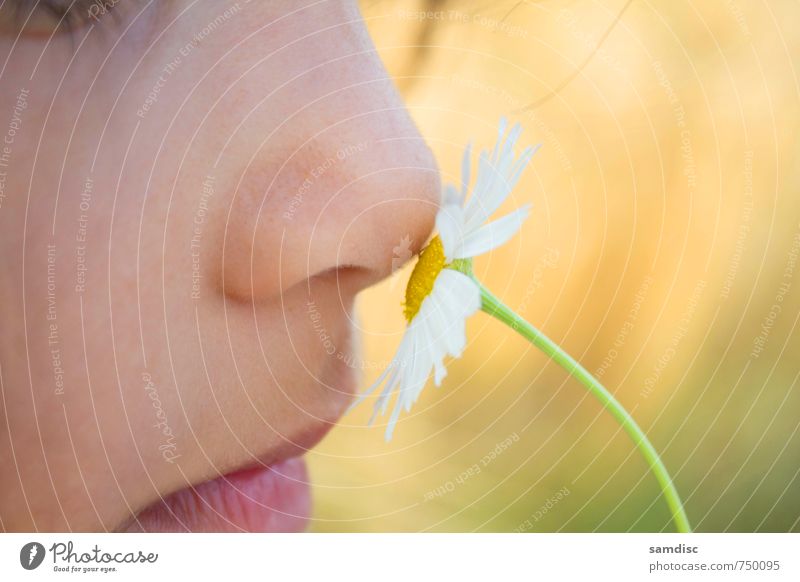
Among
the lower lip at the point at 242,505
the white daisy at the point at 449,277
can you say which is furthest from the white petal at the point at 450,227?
the lower lip at the point at 242,505

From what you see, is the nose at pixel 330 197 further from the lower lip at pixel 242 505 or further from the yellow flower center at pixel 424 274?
the lower lip at pixel 242 505

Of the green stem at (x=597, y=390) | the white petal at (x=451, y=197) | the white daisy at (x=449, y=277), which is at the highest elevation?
the white petal at (x=451, y=197)

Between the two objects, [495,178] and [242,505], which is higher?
[495,178]

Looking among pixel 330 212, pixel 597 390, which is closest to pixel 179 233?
pixel 330 212

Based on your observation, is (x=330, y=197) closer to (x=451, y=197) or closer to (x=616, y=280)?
(x=451, y=197)

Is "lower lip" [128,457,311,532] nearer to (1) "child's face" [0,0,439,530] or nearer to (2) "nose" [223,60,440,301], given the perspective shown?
(1) "child's face" [0,0,439,530]

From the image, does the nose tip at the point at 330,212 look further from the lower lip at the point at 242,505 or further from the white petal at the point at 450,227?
the lower lip at the point at 242,505

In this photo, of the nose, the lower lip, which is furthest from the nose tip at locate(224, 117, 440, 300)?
the lower lip

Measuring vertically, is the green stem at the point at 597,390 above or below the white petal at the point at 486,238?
below
